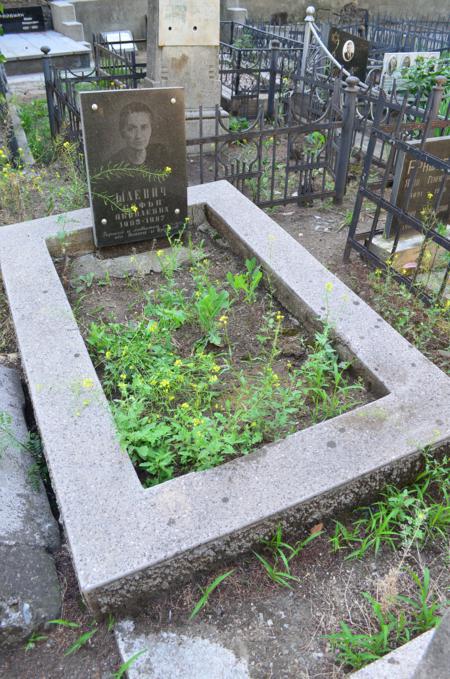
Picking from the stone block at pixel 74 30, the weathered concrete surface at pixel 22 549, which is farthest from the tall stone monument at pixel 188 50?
the weathered concrete surface at pixel 22 549

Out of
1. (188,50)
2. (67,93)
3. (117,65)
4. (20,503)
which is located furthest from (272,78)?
(20,503)

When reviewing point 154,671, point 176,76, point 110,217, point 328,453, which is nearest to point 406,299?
point 328,453

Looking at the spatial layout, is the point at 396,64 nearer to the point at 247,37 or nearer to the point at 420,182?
the point at 420,182

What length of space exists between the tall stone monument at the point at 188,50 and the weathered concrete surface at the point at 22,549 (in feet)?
19.0

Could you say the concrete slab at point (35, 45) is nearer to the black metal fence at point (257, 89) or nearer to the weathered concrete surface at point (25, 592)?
the black metal fence at point (257, 89)

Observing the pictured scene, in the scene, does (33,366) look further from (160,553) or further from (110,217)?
(110,217)

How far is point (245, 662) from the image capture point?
1.98 meters

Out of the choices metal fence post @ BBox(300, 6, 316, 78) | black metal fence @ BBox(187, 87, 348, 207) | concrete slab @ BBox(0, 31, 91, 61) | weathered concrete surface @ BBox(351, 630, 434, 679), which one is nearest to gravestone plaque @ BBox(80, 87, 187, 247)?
black metal fence @ BBox(187, 87, 348, 207)

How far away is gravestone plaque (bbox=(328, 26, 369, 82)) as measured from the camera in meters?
8.49

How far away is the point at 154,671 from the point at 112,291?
8.01ft

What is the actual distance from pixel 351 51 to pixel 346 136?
13.0 ft

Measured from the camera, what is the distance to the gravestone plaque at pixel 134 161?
3.63 metres

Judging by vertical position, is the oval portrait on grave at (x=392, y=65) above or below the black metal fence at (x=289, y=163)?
above

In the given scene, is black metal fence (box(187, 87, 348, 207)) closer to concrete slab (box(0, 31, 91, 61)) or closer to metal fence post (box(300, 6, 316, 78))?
metal fence post (box(300, 6, 316, 78))
